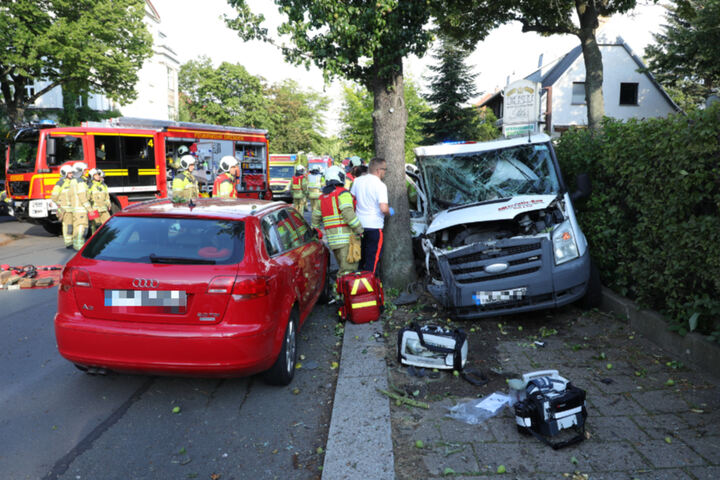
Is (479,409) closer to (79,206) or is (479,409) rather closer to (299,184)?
(79,206)

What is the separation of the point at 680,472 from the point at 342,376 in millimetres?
2437

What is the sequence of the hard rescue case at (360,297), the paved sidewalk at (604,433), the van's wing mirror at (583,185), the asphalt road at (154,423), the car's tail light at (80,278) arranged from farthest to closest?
the van's wing mirror at (583,185) → the hard rescue case at (360,297) → the car's tail light at (80,278) → the asphalt road at (154,423) → the paved sidewalk at (604,433)

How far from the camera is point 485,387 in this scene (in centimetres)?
421

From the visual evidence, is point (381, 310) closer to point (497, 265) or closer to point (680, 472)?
point (497, 265)

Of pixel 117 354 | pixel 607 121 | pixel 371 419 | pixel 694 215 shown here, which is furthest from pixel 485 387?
pixel 607 121

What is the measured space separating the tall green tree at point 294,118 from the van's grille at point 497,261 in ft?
168

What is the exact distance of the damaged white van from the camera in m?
5.41

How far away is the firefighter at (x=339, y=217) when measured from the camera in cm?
644

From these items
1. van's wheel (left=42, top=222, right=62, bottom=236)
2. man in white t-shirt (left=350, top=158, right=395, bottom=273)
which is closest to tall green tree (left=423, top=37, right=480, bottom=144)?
van's wheel (left=42, top=222, right=62, bottom=236)

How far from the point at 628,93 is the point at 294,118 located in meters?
34.5

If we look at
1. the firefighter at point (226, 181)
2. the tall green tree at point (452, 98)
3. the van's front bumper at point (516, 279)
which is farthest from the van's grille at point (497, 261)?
the tall green tree at point (452, 98)

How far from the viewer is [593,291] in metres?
5.97

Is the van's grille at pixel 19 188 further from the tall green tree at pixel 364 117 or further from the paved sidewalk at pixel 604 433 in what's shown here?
the tall green tree at pixel 364 117

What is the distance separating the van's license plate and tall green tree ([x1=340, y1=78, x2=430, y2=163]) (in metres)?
21.5
